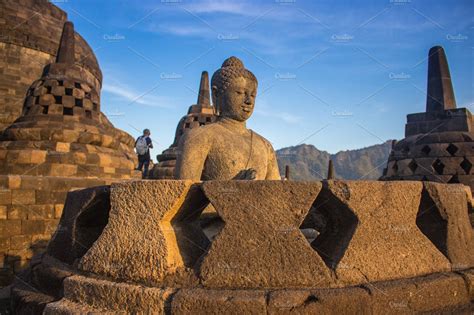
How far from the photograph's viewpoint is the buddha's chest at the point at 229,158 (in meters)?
2.92

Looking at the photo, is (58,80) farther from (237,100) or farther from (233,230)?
(233,230)

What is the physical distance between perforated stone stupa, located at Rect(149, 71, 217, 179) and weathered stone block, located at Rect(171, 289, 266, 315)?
10795 mm

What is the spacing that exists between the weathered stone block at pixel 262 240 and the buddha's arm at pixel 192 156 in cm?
85

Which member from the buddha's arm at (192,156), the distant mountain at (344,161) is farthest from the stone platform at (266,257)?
the distant mountain at (344,161)

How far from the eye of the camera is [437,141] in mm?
8945

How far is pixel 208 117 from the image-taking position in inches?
574

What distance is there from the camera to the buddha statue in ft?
9.44

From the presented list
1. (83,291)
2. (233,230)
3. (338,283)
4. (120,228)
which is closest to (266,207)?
(233,230)

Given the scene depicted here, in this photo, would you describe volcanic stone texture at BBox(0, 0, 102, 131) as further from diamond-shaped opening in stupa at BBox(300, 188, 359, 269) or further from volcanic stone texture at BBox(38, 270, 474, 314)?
diamond-shaped opening in stupa at BBox(300, 188, 359, 269)

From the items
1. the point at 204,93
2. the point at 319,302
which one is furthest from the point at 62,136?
the point at 204,93

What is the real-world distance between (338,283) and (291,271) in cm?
29

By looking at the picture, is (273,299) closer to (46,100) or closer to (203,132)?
(203,132)

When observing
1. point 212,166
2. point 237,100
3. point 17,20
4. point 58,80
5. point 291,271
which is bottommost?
point 291,271

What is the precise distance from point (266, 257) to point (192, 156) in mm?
1255
